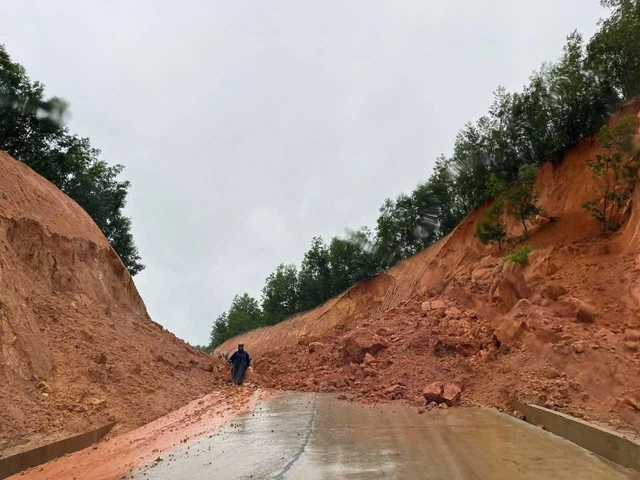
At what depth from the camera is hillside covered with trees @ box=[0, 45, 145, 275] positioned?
74.9 feet

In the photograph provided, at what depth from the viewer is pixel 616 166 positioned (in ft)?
39.9

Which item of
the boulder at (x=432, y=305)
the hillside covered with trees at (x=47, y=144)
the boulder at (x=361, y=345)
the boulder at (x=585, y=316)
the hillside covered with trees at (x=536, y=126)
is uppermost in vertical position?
the hillside covered with trees at (x=47, y=144)

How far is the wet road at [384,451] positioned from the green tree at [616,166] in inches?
268

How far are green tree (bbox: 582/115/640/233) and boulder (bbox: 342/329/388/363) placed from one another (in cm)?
681

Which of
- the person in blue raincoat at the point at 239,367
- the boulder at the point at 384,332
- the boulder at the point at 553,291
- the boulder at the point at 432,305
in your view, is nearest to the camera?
the boulder at the point at 553,291

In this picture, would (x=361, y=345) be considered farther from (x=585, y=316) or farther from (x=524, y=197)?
(x=524, y=197)

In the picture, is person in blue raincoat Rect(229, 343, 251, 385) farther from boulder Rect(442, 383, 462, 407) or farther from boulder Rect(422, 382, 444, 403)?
boulder Rect(442, 383, 462, 407)

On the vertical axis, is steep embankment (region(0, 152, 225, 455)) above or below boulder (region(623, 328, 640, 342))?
above

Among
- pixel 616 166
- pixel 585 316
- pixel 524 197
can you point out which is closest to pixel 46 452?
pixel 585 316

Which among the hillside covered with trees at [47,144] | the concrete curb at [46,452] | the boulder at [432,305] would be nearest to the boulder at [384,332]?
the boulder at [432,305]

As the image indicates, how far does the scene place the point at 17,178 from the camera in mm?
14617

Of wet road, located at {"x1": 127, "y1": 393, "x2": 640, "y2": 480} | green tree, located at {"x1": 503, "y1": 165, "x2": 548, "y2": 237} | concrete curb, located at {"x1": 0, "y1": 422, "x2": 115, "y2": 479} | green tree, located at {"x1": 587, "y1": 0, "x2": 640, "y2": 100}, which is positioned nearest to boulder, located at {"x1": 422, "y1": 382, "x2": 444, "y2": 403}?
wet road, located at {"x1": 127, "y1": 393, "x2": 640, "y2": 480}

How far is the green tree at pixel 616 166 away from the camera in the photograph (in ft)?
38.8

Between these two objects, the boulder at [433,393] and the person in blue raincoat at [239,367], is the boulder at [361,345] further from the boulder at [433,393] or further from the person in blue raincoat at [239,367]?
the boulder at [433,393]
